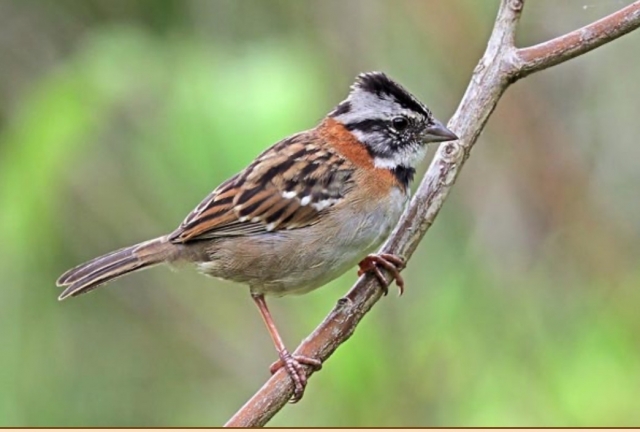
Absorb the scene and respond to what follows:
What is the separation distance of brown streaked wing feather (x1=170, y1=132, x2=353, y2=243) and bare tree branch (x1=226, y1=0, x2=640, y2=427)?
1.18 feet

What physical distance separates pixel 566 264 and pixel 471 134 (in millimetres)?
1692

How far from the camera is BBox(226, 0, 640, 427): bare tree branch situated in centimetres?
328

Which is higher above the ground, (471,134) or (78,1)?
(78,1)

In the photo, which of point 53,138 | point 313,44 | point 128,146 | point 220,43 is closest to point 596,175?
point 313,44

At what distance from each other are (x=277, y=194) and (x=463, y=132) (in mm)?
821

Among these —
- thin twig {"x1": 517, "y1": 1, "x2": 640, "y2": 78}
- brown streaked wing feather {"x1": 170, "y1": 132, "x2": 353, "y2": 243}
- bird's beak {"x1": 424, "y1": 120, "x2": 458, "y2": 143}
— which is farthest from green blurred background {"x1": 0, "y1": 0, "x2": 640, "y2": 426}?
thin twig {"x1": 517, "y1": 1, "x2": 640, "y2": 78}

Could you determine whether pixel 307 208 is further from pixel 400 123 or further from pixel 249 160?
pixel 400 123

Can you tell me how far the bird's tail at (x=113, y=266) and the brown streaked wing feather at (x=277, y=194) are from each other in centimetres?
8

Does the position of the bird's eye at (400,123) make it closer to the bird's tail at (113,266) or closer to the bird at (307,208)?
the bird at (307,208)

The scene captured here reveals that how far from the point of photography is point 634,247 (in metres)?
5.15

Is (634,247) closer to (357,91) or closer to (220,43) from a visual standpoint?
(357,91)

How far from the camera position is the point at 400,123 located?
3971 mm

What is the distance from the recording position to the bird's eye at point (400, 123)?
3955 mm

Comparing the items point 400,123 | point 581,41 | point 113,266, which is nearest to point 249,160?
point 400,123
